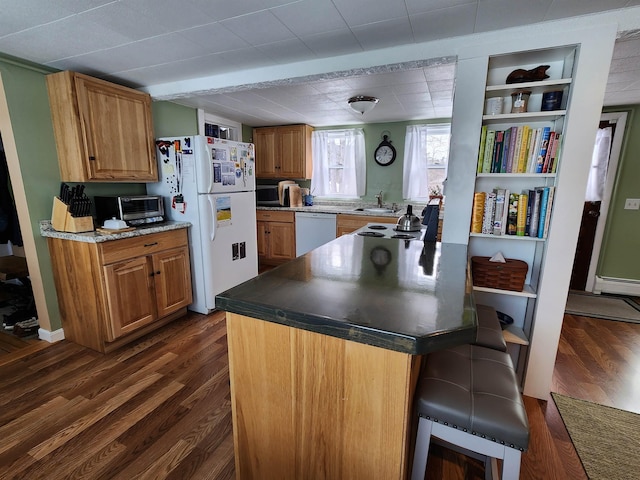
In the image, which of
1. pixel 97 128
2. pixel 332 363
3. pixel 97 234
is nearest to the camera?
pixel 332 363

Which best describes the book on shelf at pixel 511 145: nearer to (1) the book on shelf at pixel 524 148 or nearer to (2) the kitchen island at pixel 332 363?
(1) the book on shelf at pixel 524 148

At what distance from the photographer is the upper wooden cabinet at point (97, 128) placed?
2268 millimetres

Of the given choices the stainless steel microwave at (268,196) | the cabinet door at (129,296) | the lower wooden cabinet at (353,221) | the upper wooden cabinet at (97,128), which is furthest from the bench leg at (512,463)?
the stainless steel microwave at (268,196)

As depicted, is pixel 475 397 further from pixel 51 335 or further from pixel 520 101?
pixel 51 335

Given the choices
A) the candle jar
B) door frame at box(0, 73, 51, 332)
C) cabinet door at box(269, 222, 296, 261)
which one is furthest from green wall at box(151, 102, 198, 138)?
the candle jar

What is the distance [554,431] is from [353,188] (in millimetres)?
3716

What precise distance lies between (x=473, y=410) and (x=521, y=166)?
150 centimetres

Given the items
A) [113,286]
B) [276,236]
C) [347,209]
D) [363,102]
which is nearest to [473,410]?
[113,286]

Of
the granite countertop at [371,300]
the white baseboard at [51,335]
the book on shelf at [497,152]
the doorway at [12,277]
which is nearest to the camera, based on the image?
the granite countertop at [371,300]

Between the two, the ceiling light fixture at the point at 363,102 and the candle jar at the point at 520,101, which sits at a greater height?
the ceiling light fixture at the point at 363,102

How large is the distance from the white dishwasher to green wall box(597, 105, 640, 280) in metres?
3.29

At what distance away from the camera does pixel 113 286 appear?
2.27m

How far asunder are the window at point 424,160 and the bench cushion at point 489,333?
9.40ft

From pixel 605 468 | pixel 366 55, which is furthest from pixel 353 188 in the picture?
pixel 605 468
